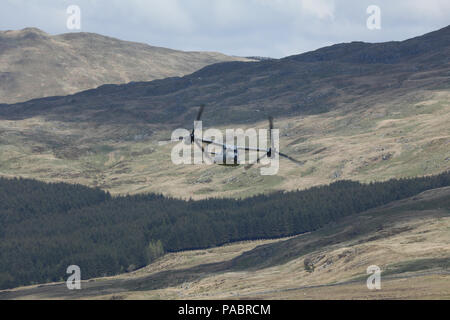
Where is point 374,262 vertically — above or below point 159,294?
above

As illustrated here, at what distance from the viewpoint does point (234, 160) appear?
101000mm

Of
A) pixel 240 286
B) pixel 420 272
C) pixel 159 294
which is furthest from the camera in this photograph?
pixel 159 294
